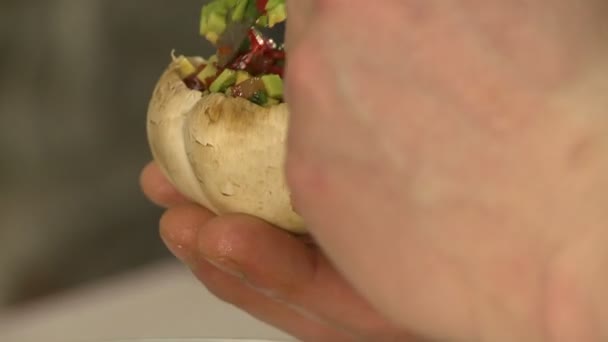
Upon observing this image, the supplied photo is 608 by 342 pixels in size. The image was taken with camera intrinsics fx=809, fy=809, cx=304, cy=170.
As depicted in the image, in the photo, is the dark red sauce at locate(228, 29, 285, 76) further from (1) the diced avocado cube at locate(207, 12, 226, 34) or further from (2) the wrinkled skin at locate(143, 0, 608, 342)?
(2) the wrinkled skin at locate(143, 0, 608, 342)

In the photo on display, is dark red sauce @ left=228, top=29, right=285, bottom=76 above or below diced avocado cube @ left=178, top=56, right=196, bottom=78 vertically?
above

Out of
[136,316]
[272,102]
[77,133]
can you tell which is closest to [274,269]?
[272,102]

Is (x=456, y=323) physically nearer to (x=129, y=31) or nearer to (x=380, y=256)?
(x=380, y=256)

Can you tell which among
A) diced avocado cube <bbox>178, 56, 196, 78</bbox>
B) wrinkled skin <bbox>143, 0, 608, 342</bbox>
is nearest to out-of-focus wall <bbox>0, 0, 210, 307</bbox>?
diced avocado cube <bbox>178, 56, 196, 78</bbox>

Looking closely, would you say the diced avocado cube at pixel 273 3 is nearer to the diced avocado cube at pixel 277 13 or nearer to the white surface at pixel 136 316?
the diced avocado cube at pixel 277 13

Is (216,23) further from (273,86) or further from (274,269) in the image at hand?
(274,269)

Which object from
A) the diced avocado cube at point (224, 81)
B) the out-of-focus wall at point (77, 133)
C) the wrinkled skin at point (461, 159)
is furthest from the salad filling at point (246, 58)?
the out-of-focus wall at point (77, 133)
